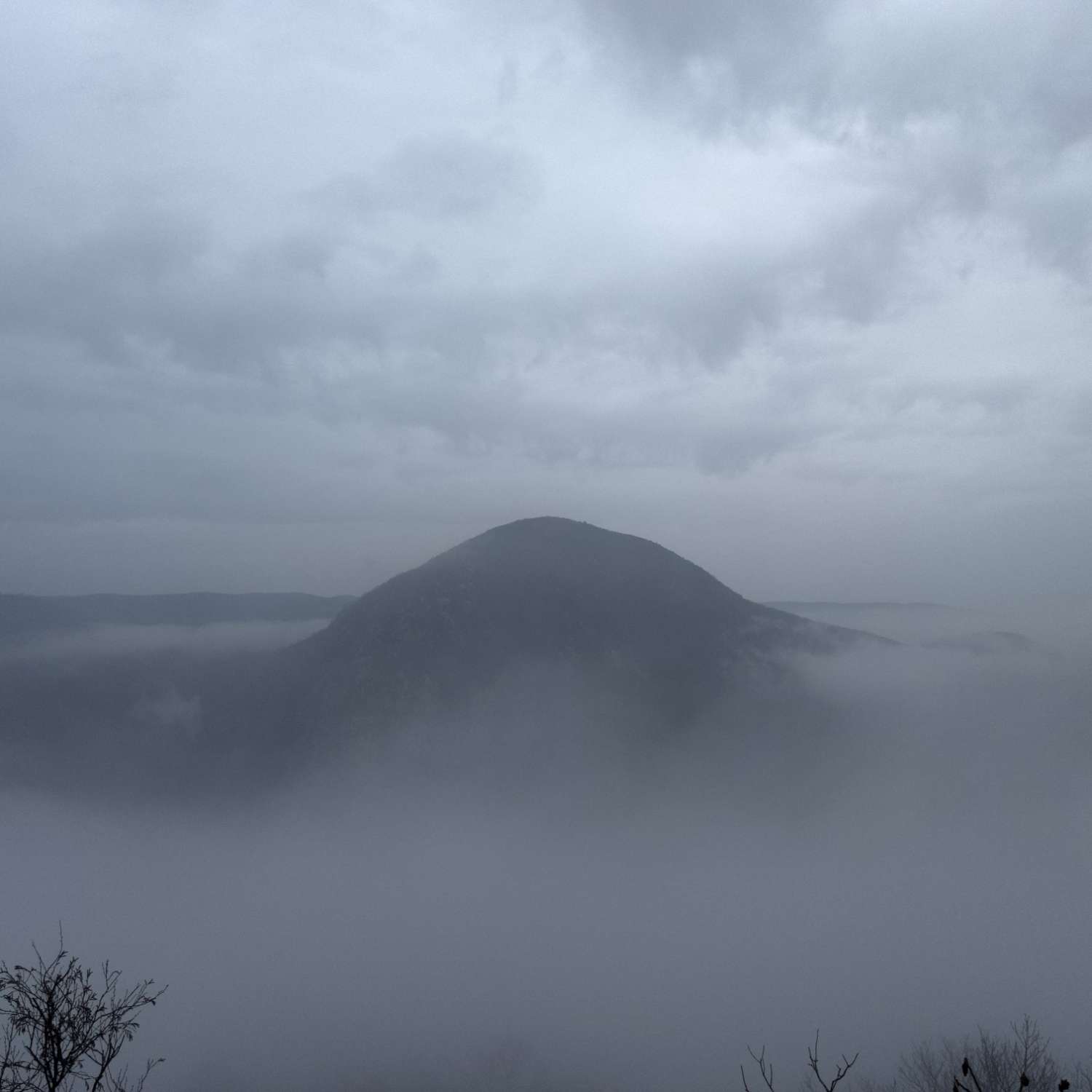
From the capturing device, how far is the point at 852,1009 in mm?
A: 114000

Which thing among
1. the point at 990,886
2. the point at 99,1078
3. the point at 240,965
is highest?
the point at 99,1078

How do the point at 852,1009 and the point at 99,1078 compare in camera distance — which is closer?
the point at 99,1078

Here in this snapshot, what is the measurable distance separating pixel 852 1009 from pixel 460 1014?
48.3m

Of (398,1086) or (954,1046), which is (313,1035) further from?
(954,1046)

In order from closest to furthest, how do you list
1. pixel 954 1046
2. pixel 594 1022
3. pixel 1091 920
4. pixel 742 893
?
pixel 954 1046 < pixel 594 1022 < pixel 1091 920 < pixel 742 893

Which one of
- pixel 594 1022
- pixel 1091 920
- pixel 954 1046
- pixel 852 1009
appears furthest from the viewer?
pixel 1091 920

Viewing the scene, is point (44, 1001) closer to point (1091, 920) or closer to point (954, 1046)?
point (954, 1046)

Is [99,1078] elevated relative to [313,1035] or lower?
elevated

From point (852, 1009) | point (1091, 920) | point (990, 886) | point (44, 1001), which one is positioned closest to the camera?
point (44, 1001)

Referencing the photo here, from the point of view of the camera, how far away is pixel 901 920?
157875mm

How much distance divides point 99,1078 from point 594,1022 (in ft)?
388

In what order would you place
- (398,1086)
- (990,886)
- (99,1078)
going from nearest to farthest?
(99,1078)
(398,1086)
(990,886)

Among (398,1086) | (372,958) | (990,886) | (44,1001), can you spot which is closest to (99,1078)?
(44,1001)

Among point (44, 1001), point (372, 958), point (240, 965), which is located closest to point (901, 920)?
point (372, 958)
